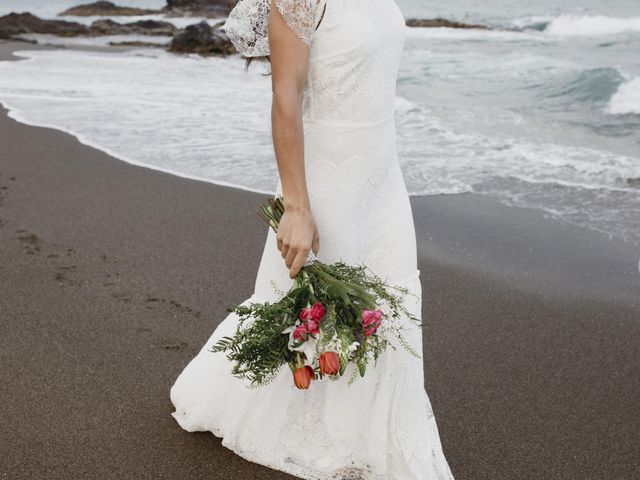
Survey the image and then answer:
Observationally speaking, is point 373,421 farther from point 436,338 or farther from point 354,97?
point 436,338

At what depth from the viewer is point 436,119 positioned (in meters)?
10.5

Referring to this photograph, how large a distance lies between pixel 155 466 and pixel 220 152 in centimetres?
553

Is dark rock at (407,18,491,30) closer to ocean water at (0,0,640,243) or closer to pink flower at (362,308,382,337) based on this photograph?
ocean water at (0,0,640,243)

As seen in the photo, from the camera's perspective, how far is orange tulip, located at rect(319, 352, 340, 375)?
7.19 feet

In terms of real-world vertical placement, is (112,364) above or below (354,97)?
below

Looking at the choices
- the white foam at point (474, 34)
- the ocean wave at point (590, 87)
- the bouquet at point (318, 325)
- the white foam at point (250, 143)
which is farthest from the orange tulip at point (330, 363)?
the white foam at point (474, 34)

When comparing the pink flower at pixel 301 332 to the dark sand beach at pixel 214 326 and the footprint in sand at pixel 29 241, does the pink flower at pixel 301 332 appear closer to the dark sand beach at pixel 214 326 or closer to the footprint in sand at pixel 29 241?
the dark sand beach at pixel 214 326

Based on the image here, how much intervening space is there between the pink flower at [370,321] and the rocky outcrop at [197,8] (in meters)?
45.2

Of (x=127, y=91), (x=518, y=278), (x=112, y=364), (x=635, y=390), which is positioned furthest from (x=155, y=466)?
(x=127, y=91)

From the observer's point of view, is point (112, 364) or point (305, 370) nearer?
point (305, 370)

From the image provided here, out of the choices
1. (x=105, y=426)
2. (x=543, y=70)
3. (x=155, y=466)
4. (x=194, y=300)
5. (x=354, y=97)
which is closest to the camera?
(x=354, y=97)

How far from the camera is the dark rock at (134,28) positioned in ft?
99.1

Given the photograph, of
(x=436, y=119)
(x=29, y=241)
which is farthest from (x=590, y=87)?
(x=29, y=241)

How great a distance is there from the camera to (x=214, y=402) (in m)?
2.93
